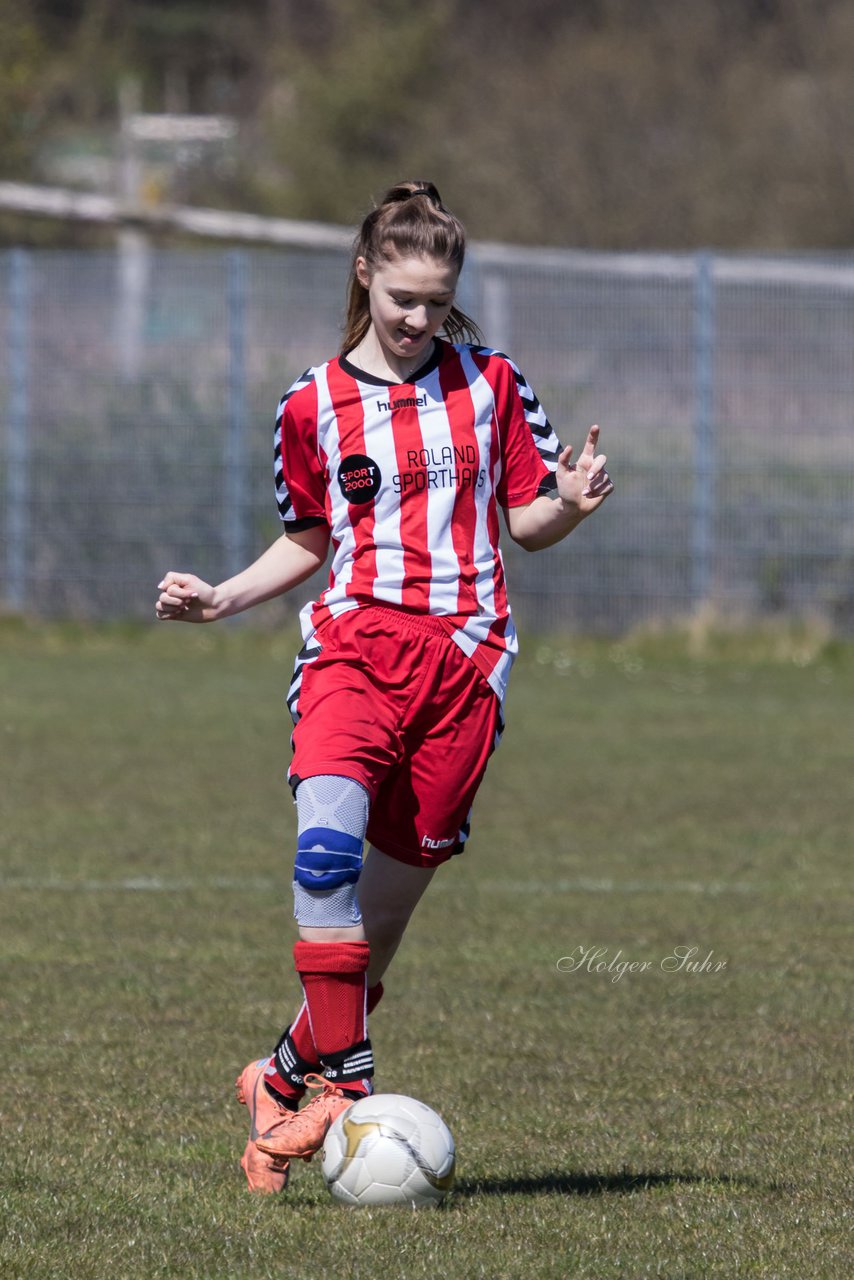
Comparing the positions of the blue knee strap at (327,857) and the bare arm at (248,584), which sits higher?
the bare arm at (248,584)

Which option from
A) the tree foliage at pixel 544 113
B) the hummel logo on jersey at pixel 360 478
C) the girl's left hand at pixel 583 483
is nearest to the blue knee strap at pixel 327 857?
the hummel logo on jersey at pixel 360 478

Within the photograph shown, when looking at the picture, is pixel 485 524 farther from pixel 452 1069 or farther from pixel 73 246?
pixel 73 246

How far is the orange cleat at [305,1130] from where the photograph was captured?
→ 4.29 m

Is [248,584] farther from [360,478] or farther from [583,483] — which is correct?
[583,483]

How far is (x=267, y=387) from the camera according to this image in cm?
1758

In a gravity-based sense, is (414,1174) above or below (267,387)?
below

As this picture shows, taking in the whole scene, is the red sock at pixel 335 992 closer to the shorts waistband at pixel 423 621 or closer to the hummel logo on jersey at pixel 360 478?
the shorts waistband at pixel 423 621

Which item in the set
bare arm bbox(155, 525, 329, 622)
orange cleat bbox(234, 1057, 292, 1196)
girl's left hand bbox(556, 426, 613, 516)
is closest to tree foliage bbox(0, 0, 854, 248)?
bare arm bbox(155, 525, 329, 622)

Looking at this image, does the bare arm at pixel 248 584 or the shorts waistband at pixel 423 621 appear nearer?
the shorts waistband at pixel 423 621

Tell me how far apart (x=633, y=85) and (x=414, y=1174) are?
115ft

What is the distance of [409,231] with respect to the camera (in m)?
4.46

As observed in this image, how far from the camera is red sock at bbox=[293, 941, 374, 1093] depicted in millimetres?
4285

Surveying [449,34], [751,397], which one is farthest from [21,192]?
[449,34]

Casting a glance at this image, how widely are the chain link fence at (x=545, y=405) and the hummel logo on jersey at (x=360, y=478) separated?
11.6 meters
